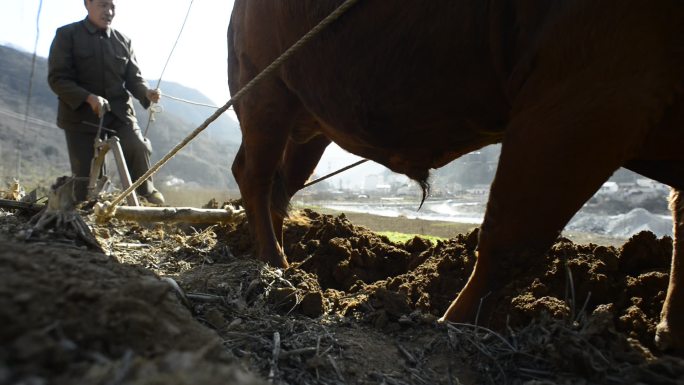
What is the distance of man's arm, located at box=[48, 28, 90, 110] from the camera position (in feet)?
15.9

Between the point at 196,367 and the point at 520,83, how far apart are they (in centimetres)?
161

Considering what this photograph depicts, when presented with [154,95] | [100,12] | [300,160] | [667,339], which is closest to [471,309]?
[667,339]

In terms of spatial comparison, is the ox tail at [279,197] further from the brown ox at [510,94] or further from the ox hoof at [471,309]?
the ox hoof at [471,309]

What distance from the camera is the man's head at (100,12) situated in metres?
5.15

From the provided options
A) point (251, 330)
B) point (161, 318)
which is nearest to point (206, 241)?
point (251, 330)

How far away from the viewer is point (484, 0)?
6.31 ft

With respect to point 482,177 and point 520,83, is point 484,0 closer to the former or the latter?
point 520,83

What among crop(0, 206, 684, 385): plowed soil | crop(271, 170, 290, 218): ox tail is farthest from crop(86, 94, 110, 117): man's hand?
crop(271, 170, 290, 218): ox tail

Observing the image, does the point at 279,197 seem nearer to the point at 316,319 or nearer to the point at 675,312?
the point at 316,319

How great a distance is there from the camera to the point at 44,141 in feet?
85.7

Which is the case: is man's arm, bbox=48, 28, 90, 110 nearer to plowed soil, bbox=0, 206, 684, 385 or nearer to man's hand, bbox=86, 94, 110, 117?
man's hand, bbox=86, 94, 110, 117

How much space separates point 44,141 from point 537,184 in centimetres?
2973

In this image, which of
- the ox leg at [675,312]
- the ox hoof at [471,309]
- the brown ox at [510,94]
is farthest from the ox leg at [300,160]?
the ox leg at [675,312]

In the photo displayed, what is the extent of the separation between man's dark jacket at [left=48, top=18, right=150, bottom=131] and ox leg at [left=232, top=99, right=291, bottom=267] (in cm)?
255
